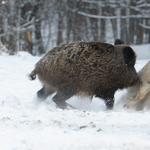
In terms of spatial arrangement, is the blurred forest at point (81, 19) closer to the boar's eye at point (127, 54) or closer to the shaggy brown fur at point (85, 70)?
the shaggy brown fur at point (85, 70)

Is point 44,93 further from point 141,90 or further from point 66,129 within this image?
point 141,90

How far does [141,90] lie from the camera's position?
166 inches

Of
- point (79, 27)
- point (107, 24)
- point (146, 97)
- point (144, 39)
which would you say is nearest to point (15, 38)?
point (79, 27)

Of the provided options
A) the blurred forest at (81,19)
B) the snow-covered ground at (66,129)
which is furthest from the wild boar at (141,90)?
the blurred forest at (81,19)

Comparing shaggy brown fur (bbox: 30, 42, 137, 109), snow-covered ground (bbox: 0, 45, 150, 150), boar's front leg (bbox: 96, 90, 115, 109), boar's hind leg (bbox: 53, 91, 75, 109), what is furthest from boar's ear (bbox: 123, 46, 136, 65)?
boar's hind leg (bbox: 53, 91, 75, 109)

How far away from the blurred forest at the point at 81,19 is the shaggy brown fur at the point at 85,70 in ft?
29.1

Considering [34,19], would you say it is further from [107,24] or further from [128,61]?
[128,61]

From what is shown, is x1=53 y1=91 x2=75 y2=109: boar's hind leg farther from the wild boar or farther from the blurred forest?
the blurred forest

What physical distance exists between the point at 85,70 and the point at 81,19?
1038 cm

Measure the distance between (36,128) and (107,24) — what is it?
11.7 m

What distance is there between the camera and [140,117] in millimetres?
3289

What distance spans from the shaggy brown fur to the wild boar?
306 millimetres

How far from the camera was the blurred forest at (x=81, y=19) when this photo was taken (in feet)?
42.4

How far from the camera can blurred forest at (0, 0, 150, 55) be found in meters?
12.9
